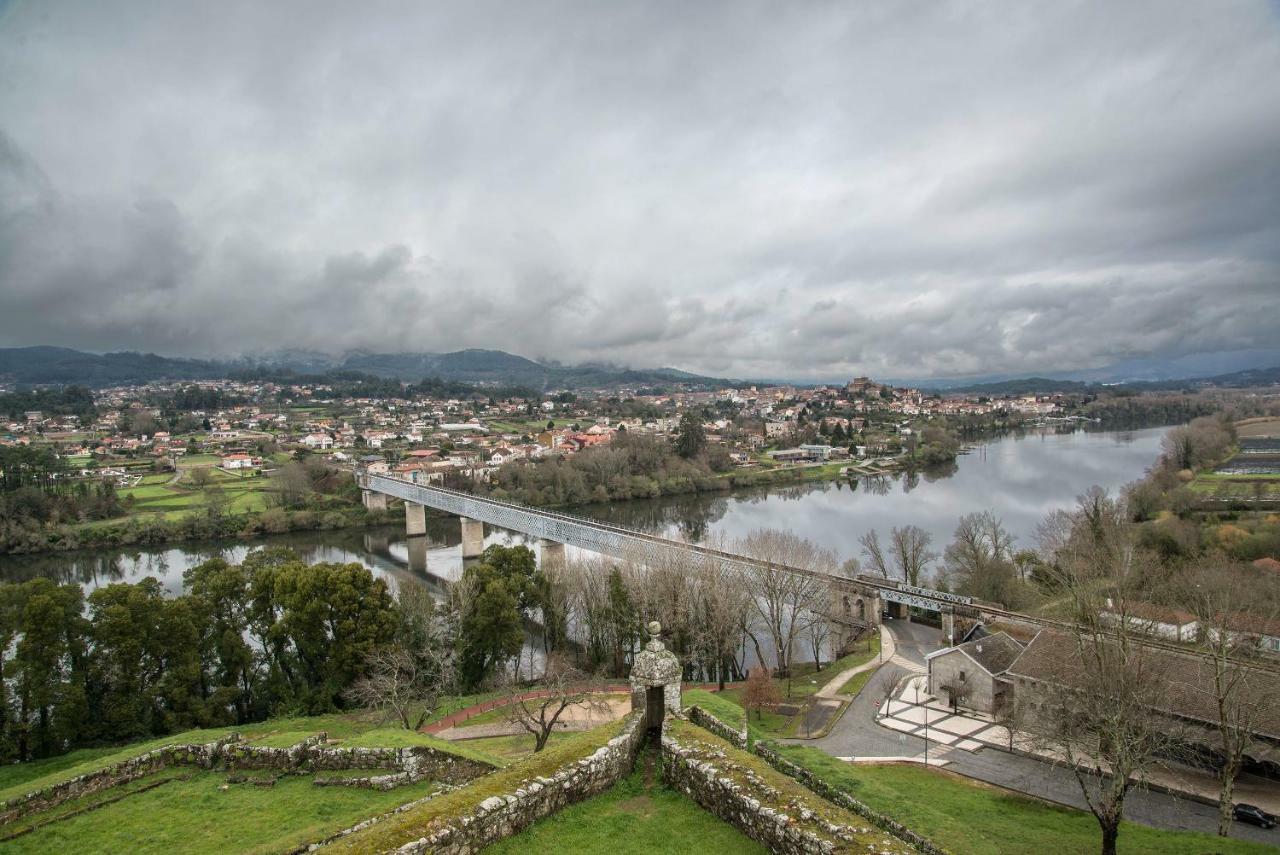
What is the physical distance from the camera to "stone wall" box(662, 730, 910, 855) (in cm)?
555

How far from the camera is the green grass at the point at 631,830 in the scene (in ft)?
19.5

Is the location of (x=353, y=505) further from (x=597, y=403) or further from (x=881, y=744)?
(x=597, y=403)

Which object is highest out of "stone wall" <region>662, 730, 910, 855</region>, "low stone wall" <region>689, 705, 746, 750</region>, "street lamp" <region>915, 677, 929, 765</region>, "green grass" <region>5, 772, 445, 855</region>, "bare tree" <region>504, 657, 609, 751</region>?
"stone wall" <region>662, 730, 910, 855</region>

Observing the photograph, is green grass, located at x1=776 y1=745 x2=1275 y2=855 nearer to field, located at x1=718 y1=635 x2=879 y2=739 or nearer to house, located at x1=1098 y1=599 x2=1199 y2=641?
field, located at x1=718 y1=635 x2=879 y2=739

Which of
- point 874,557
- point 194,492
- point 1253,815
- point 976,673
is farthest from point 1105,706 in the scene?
point 194,492

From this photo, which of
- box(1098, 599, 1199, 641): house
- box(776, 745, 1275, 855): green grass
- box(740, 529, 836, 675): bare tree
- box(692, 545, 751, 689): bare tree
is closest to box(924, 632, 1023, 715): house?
box(1098, 599, 1199, 641): house

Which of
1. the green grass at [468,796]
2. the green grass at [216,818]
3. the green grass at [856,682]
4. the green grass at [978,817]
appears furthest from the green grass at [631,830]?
the green grass at [856,682]

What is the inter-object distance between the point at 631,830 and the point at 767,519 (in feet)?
169

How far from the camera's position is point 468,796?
6.00m

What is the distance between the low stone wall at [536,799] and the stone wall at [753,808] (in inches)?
18.0

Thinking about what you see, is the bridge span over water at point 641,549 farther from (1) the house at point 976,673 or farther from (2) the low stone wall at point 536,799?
(2) the low stone wall at point 536,799

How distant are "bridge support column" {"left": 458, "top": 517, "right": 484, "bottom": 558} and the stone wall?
142ft

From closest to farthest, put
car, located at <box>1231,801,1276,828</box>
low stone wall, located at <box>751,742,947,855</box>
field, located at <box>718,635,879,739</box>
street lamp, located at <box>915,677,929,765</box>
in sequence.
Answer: low stone wall, located at <box>751,742,947,855</box>, car, located at <box>1231,801,1276,828</box>, street lamp, located at <box>915,677,929,765</box>, field, located at <box>718,635,879,739</box>

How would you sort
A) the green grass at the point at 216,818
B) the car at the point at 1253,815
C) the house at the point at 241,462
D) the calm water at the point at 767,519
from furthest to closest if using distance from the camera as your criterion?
the house at the point at 241,462, the calm water at the point at 767,519, the car at the point at 1253,815, the green grass at the point at 216,818
